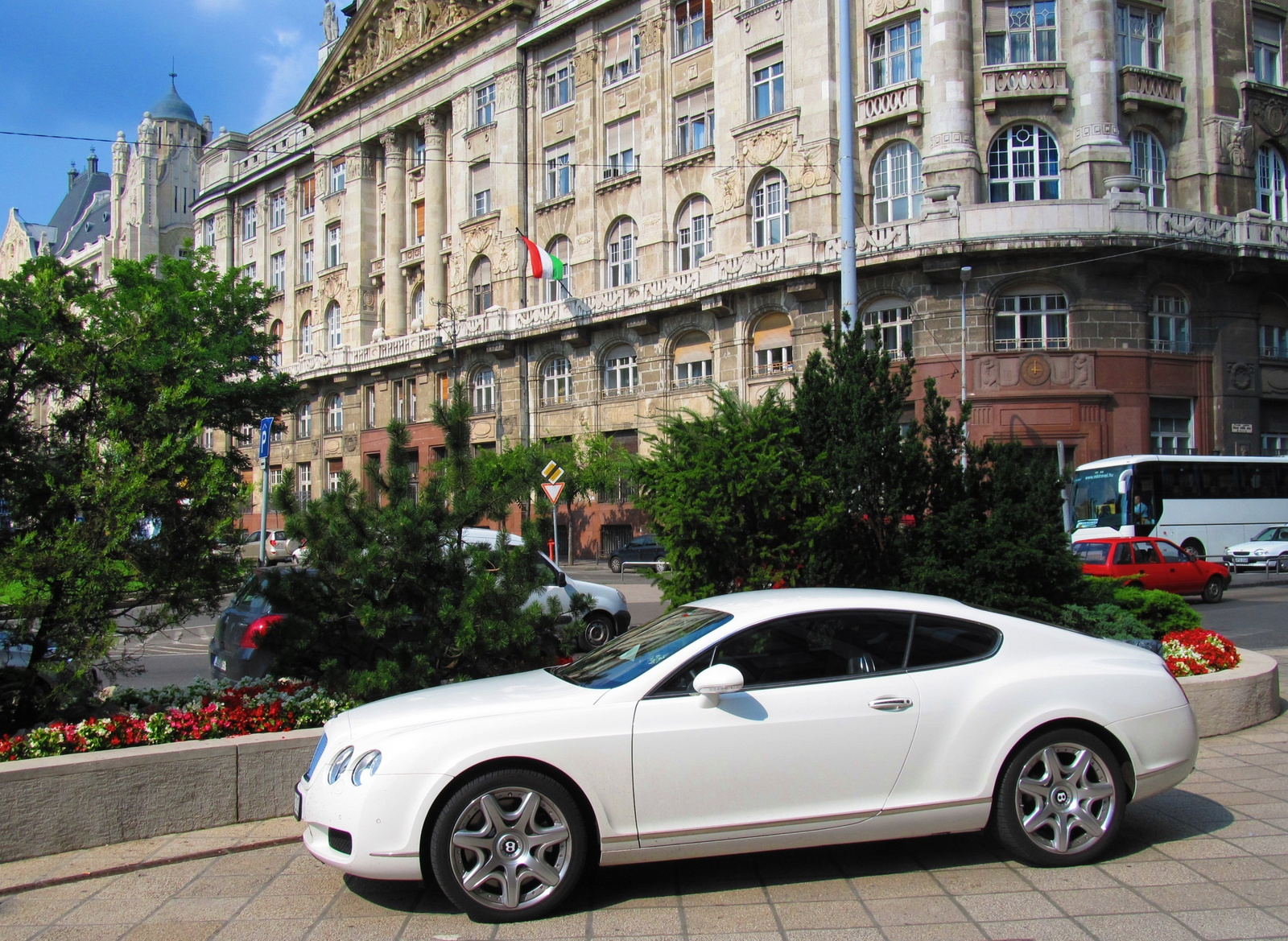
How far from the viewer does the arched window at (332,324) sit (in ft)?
180

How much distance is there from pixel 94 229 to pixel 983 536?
337 feet

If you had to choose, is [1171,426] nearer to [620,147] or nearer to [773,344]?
[773,344]

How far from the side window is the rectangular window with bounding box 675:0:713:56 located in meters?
35.4

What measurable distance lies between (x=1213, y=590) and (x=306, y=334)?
4839 centimetres

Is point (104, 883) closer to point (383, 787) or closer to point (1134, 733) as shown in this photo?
point (383, 787)

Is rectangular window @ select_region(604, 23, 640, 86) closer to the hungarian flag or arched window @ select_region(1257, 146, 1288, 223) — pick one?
the hungarian flag

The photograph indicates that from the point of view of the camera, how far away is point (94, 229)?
309 feet

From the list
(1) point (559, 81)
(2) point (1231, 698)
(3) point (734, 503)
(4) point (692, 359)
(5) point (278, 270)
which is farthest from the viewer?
(5) point (278, 270)

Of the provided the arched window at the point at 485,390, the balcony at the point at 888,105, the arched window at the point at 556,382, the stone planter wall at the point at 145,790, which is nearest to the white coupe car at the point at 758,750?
the stone planter wall at the point at 145,790

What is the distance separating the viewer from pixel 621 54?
40.0 metres

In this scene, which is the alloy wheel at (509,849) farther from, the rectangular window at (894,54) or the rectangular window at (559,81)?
the rectangular window at (559,81)

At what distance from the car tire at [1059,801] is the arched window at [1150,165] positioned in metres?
31.1

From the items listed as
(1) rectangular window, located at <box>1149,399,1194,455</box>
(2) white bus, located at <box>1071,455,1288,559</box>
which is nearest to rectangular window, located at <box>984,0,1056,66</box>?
(1) rectangular window, located at <box>1149,399,1194,455</box>

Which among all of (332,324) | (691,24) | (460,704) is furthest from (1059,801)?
(332,324)
